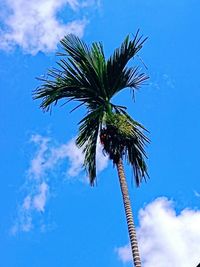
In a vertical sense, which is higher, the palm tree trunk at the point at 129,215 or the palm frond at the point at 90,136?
the palm frond at the point at 90,136

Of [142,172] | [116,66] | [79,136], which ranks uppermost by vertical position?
[116,66]

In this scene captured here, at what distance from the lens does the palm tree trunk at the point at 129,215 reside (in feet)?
48.4

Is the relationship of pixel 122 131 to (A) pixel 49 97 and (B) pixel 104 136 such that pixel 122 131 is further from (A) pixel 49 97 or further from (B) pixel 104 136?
(A) pixel 49 97

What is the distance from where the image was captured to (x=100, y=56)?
17859 mm

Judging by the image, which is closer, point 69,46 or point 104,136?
point 104,136

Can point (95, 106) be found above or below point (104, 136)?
above

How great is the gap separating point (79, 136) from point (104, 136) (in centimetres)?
86

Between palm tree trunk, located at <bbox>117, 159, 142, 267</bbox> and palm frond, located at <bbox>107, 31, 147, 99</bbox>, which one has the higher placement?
palm frond, located at <bbox>107, 31, 147, 99</bbox>

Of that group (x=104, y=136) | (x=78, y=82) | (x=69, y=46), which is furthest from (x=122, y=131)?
(x=69, y=46)

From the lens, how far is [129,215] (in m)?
15.7

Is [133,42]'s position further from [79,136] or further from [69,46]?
[79,136]

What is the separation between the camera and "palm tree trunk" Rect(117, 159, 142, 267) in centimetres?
1475

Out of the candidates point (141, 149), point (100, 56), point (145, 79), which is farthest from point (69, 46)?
point (141, 149)

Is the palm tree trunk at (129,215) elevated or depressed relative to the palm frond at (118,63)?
depressed
